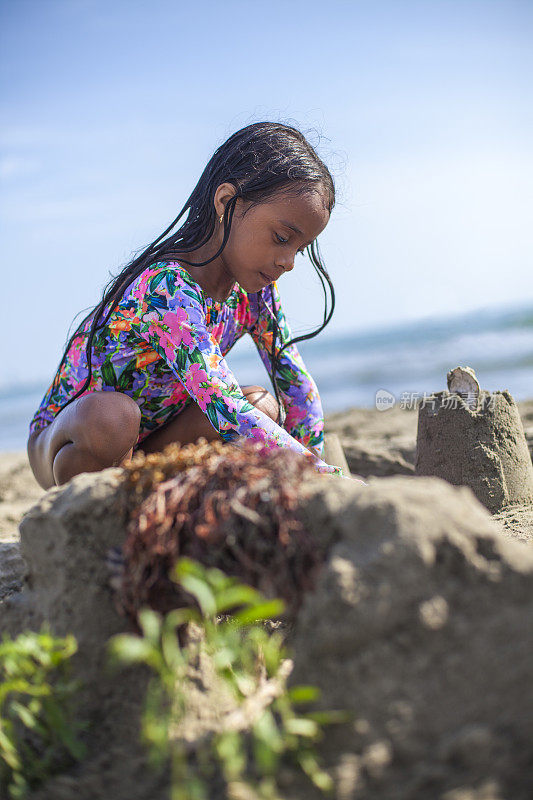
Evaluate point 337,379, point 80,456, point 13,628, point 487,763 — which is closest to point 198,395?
point 80,456

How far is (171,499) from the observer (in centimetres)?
134

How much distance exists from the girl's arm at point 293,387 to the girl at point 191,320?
236 mm

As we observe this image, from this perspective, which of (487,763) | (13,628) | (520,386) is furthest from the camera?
(520,386)

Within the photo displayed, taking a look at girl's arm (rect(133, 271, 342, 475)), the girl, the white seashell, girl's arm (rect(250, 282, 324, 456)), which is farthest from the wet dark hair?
the white seashell

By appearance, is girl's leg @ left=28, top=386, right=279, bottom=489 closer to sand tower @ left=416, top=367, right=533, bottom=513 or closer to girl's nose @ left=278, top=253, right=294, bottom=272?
girl's nose @ left=278, top=253, right=294, bottom=272

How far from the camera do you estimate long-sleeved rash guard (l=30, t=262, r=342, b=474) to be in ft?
7.86

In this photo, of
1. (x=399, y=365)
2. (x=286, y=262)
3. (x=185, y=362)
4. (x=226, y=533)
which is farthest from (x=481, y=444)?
(x=399, y=365)

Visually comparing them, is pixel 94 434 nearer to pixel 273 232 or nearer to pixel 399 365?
pixel 273 232

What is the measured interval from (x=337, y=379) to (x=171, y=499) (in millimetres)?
14383

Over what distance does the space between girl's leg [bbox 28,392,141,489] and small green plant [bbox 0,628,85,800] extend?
1.21 m

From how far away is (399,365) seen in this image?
16.6 m

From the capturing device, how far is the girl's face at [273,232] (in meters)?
2.65

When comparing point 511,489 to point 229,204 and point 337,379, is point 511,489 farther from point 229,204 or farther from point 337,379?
point 337,379

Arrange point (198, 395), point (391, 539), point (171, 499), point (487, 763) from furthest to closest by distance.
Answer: point (198, 395)
point (171, 499)
point (391, 539)
point (487, 763)
